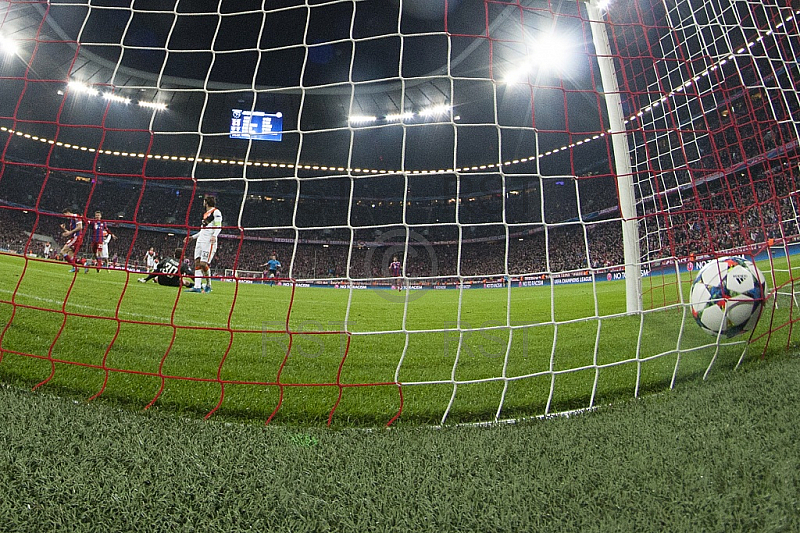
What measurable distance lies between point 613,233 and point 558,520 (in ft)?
68.9

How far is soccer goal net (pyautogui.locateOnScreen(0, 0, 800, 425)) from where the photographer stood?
2.47 m

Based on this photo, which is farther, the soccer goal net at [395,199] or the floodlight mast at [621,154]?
the floodlight mast at [621,154]

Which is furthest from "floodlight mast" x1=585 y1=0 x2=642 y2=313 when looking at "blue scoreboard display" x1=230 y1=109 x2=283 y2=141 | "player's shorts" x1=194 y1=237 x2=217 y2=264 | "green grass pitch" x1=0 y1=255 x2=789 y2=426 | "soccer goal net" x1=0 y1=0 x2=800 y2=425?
"blue scoreboard display" x1=230 y1=109 x2=283 y2=141

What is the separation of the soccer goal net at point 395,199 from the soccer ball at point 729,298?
38 millimetres

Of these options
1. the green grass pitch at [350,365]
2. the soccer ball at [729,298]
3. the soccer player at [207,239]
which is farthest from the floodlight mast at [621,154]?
the soccer player at [207,239]

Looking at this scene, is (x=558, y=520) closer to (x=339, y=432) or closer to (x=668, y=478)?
(x=668, y=478)

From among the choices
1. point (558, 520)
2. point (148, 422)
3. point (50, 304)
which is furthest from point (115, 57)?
point (558, 520)

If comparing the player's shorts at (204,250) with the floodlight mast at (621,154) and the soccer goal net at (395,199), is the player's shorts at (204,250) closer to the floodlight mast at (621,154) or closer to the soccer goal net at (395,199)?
the soccer goal net at (395,199)

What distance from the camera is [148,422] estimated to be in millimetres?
1703

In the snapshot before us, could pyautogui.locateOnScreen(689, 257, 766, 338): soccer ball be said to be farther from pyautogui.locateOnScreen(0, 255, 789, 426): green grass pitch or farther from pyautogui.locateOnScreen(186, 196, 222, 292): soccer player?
pyautogui.locateOnScreen(186, 196, 222, 292): soccer player

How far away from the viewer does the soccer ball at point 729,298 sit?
2525 mm

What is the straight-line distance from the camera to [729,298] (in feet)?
8.38

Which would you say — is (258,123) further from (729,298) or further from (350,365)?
(729,298)

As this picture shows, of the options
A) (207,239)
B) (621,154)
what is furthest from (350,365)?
(207,239)
